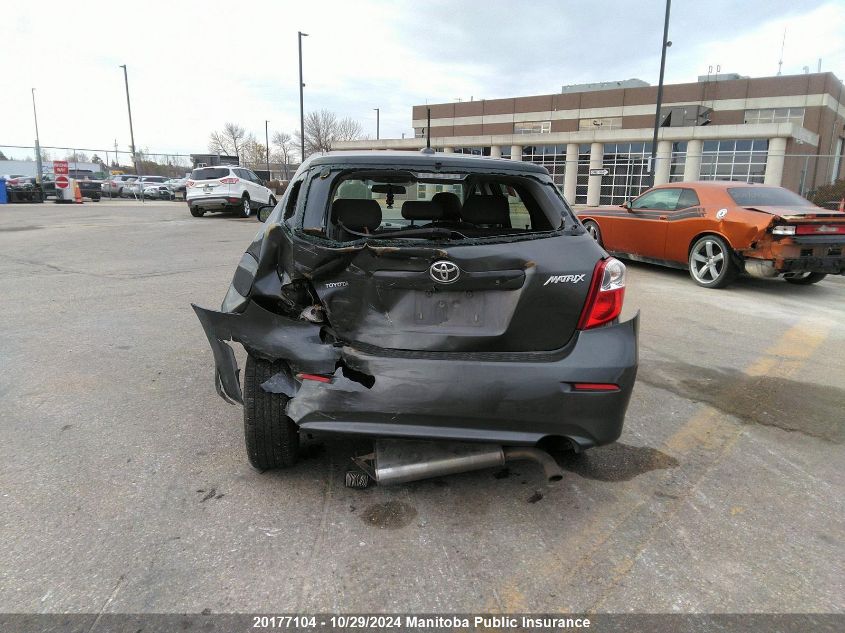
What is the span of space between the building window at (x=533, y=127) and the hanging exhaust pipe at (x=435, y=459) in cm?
5273

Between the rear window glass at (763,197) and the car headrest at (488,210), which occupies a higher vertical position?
the rear window glass at (763,197)

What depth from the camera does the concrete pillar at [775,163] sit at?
2731 cm

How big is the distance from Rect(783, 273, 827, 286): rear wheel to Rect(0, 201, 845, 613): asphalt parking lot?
15.4ft

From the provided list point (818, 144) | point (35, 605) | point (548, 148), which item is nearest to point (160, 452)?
point (35, 605)

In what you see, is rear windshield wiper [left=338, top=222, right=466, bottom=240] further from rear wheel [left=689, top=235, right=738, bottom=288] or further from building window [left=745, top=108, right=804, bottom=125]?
building window [left=745, top=108, right=804, bottom=125]

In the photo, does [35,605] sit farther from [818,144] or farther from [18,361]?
[818,144]

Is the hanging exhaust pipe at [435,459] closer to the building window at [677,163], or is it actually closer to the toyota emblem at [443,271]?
the toyota emblem at [443,271]

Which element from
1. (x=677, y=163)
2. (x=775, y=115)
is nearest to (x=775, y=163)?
(x=677, y=163)

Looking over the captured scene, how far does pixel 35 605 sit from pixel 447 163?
2.46 metres

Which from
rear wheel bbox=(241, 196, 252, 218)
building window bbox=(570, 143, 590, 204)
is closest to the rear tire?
rear wheel bbox=(241, 196, 252, 218)

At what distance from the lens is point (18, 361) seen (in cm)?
463

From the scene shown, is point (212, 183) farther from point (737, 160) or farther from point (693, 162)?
point (737, 160)

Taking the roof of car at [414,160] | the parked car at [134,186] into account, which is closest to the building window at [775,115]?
the parked car at [134,186]

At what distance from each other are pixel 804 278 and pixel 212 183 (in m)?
17.1
